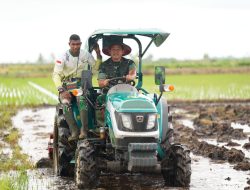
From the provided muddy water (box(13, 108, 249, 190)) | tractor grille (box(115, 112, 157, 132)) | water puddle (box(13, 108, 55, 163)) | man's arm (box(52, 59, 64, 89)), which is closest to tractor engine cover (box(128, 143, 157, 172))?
tractor grille (box(115, 112, 157, 132))

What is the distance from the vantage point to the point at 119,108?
8383mm

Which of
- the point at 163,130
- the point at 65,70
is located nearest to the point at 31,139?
the point at 65,70

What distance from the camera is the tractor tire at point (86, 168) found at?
8386 mm

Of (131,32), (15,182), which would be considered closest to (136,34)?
(131,32)

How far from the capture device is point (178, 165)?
866 cm

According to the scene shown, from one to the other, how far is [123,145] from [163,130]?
818 millimetres

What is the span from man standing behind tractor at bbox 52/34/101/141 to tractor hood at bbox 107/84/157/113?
0.85 meters

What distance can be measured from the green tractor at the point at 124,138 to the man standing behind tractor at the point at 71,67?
144 mm

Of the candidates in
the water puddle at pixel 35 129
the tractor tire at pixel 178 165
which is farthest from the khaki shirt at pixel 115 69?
the water puddle at pixel 35 129

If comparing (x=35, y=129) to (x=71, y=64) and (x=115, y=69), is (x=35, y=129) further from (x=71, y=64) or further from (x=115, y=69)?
(x=115, y=69)

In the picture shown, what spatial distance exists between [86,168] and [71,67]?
191 centimetres

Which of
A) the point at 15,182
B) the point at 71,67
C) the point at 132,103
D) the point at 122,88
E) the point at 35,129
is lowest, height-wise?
the point at 35,129

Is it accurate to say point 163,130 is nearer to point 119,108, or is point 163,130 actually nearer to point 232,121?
point 119,108

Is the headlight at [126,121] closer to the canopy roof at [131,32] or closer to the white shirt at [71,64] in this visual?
the canopy roof at [131,32]
